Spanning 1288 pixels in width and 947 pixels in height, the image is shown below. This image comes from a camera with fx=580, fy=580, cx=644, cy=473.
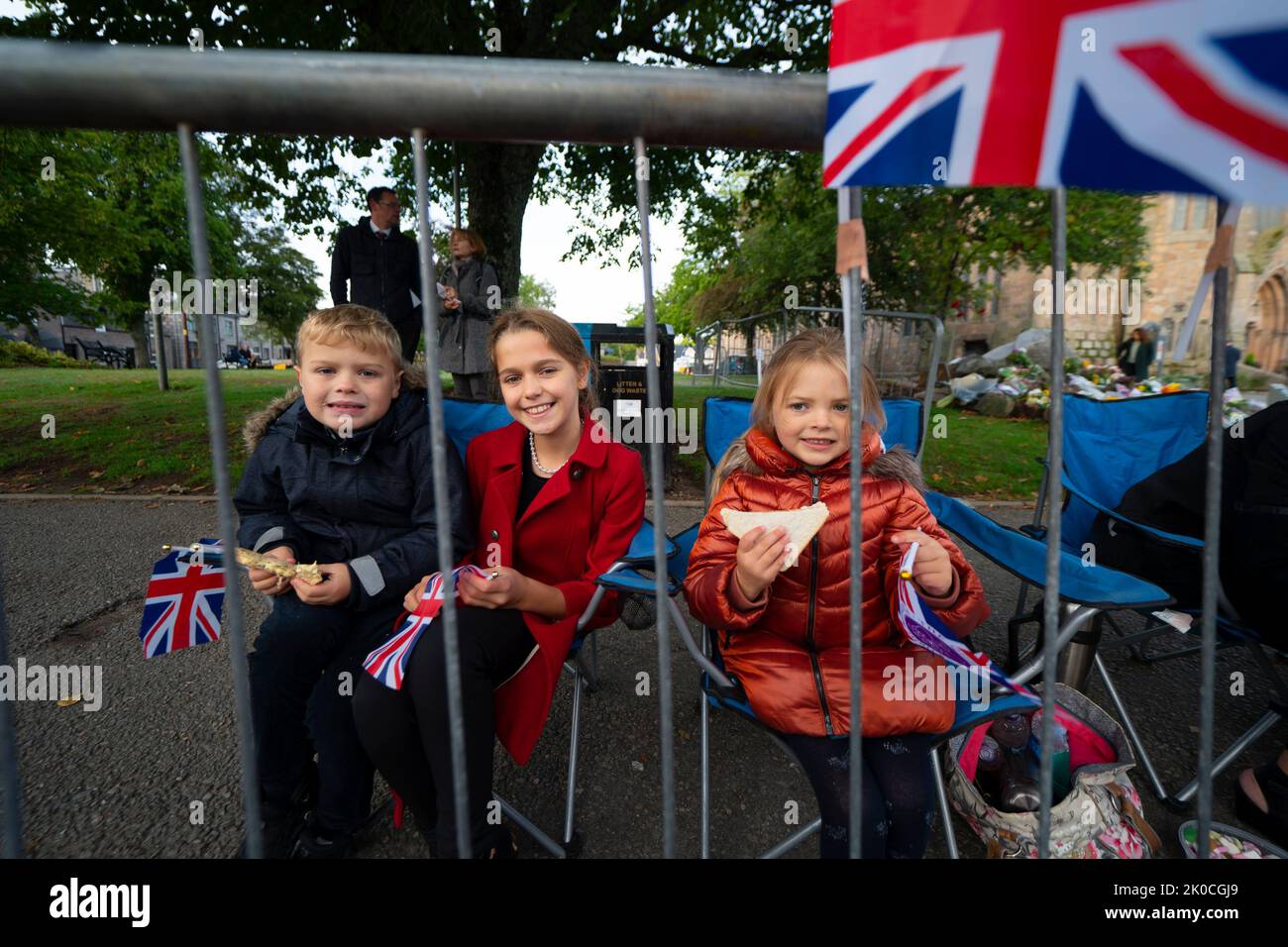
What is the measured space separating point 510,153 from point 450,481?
566 centimetres

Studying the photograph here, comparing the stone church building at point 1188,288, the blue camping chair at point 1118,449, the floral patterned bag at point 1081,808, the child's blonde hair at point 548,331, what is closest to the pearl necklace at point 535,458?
the child's blonde hair at point 548,331

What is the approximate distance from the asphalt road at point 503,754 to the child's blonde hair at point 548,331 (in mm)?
1289

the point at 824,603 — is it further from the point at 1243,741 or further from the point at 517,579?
the point at 1243,741

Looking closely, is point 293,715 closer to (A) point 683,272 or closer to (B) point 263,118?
→ (B) point 263,118

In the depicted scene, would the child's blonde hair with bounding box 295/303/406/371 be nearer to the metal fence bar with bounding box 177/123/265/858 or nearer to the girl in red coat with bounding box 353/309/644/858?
the girl in red coat with bounding box 353/309/644/858

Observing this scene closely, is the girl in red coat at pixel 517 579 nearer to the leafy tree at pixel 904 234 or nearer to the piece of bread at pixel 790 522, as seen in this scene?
the piece of bread at pixel 790 522

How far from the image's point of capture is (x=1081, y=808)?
62.2 inches

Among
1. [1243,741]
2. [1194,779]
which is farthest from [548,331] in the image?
[1194,779]

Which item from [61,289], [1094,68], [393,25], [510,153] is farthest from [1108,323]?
[61,289]

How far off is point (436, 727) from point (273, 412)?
1.17 metres

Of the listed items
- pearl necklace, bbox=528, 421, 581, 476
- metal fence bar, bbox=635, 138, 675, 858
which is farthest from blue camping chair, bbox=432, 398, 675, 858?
metal fence bar, bbox=635, 138, 675, 858

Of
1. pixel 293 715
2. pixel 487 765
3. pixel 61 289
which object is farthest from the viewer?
pixel 61 289

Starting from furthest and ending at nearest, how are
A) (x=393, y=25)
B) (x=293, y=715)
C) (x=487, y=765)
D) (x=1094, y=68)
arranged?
(x=393, y=25) → (x=293, y=715) → (x=487, y=765) → (x=1094, y=68)
